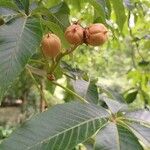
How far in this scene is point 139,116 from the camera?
0.89m

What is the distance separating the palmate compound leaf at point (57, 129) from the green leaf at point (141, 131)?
62mm

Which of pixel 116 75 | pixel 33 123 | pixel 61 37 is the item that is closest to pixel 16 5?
pixel 61 37

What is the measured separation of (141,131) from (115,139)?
0.21ft

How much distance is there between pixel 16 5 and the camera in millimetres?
919

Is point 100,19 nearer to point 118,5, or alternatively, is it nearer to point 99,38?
point 118,5

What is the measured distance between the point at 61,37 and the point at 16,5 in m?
0.15

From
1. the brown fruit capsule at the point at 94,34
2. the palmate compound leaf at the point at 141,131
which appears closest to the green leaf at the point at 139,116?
the palmate compound leaf at the point at 141,131

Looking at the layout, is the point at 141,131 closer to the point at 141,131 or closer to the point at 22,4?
the point at 141,131

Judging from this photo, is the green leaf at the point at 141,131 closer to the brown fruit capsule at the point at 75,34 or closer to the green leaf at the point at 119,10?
the brown fruit capsule at the point at 75,34

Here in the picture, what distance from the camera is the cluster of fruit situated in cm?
90

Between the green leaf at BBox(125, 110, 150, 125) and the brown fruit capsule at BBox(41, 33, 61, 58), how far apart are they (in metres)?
0.21

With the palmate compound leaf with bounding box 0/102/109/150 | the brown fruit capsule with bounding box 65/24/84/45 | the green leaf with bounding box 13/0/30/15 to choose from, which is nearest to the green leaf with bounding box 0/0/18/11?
the green leaf with bounding box 13/0/30/15

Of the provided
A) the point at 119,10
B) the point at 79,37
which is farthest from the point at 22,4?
the point at 119,10

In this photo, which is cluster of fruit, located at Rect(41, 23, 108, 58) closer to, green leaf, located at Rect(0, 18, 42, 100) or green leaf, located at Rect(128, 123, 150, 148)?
green leaf, located at Rect(0, 18, 42, 100)
